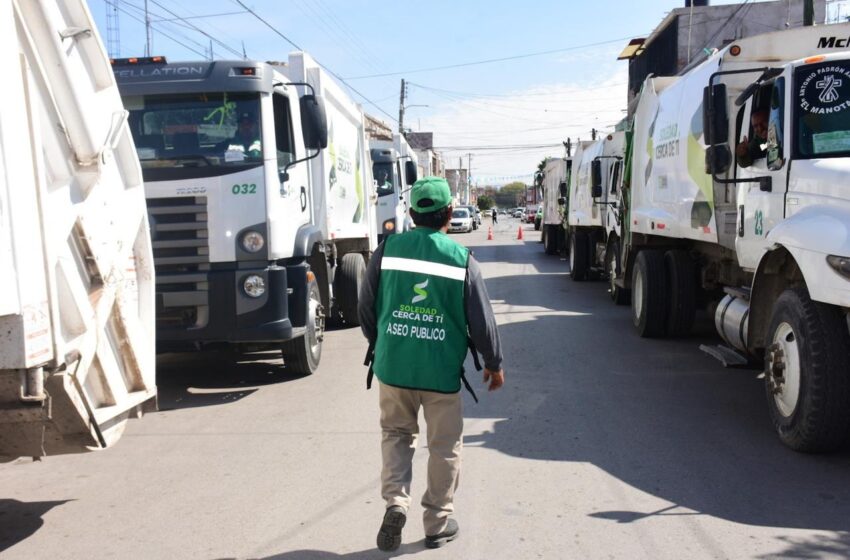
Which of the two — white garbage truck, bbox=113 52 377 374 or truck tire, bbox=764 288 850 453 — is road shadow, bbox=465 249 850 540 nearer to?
truck tire, bbox=764 288 850 453

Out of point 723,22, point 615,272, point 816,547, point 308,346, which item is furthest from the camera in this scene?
point 723,22

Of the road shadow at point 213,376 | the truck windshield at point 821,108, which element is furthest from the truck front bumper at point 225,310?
the truck windshield at point 821,108

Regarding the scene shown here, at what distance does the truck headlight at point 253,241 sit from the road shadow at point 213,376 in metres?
1.43

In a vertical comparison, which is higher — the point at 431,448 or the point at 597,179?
the point at 597,179

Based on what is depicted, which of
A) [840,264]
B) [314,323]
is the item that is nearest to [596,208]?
[314,323]

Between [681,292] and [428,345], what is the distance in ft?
21.3

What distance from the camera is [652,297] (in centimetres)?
962

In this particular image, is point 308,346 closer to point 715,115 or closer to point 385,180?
point 715,115

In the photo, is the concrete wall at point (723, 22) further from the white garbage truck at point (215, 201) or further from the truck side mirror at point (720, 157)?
the white garbage truck at point (215, 201)

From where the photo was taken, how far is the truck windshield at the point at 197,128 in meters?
7.09

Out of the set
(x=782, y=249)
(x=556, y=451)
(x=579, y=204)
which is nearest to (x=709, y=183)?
(x=782, y=249)

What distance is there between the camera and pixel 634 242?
36.4 feet

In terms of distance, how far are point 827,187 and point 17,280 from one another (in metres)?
4.87

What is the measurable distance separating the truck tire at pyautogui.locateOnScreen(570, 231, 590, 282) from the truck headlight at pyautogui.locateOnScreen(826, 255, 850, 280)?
41.7 ft
